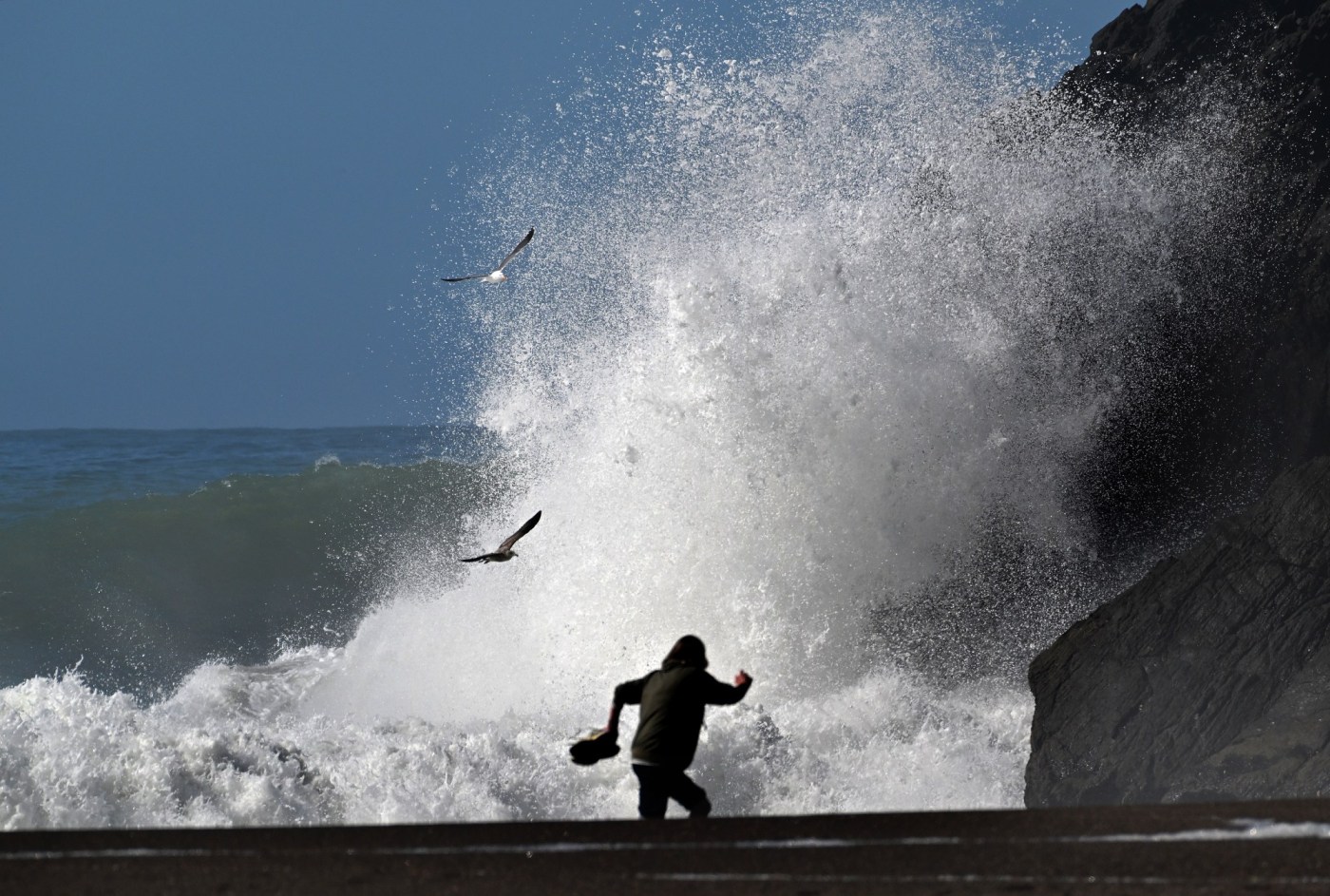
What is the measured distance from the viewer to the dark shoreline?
4.83 metres

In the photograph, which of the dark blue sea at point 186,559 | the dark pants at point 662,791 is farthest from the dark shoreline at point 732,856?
the dark blue sea at point 186,559

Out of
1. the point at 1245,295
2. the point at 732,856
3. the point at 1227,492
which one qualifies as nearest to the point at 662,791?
the point at 732,856

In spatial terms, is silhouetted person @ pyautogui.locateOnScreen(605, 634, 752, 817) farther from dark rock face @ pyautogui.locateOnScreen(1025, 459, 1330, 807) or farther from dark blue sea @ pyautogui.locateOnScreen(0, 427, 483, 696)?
dark blue sea @ pyautogui.locateOnScreen(0, 427, 483, 696)

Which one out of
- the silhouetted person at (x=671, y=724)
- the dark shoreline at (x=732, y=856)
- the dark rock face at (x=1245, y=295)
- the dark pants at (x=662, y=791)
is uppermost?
the dark rock face at (x=1245, y=295)

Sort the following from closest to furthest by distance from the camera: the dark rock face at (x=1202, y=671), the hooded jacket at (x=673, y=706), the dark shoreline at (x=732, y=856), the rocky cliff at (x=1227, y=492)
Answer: the dark shoreline at (x=732, y=856) → the hooded jacket at (x=673, y=706) → the dark rock face at (x=1202, y=671) → the rocky cliff at (x=1227, y=492)

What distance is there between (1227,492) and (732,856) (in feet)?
37.2

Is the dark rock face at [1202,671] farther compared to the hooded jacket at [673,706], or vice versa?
the dark rock face at [1202,671]

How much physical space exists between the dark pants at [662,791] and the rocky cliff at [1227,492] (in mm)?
5321

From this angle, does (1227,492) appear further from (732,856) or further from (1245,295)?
(732,856)

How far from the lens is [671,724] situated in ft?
21.3

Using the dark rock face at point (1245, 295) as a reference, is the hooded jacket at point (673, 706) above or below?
below

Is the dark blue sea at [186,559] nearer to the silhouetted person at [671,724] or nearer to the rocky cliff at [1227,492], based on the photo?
the rocky cliff at [1227,492]

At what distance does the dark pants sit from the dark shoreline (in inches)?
19.8

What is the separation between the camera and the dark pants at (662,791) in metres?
6.53
